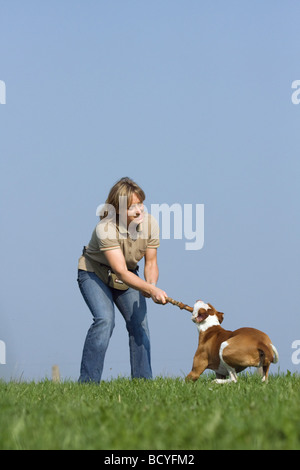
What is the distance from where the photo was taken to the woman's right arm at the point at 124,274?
Result: 23.7 ft

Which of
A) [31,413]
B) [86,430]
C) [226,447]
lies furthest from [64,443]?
[31,413]

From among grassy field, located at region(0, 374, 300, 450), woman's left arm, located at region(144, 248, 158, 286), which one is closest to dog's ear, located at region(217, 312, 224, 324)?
woman's left arm, located at region(144, 248, 158, 286)

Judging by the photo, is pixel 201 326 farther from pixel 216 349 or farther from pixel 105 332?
pixel 105 332

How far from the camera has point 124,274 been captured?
288 inches

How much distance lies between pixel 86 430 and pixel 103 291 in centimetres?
402

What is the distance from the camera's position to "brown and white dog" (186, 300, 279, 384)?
23.9 feet

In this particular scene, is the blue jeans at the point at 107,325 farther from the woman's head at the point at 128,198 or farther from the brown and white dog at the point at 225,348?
the woman's head at the point at 128,198

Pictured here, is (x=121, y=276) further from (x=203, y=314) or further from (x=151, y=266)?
(x=203, y=314)

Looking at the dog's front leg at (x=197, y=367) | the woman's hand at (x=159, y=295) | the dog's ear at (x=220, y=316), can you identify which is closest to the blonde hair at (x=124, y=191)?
the woman's hand at (x=159, y=295)

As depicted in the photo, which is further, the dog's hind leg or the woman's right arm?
the dog's hind leg

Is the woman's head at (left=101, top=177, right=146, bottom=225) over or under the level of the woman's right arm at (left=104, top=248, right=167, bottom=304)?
over

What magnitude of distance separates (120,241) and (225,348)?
1.85 metres

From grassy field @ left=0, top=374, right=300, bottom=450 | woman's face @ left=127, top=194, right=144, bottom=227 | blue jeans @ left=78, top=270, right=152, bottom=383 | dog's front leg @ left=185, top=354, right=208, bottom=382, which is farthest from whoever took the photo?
dog's front leg @ left=185, top=354, right=208, bottom=382

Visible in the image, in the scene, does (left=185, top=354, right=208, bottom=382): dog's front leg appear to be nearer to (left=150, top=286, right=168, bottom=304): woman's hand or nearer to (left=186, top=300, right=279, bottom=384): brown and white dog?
(left=186, top=300, right=279, bottom=384): brown and white dog
